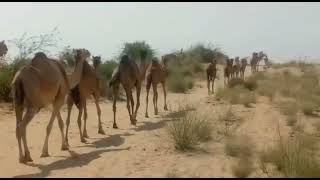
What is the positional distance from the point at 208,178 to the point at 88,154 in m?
3.32

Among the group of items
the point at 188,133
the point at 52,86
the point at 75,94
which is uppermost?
the point at 52,86

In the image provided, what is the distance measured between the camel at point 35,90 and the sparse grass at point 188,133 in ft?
8.10

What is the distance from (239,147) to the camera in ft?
33.8

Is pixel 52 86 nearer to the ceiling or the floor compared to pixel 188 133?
nearer to the ceiling

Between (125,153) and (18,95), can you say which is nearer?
(18,95)

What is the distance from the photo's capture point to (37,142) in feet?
42.5

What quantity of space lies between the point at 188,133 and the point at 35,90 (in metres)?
3.13

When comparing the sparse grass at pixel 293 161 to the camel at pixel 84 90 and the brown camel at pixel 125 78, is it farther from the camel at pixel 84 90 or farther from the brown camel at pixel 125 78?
the brown camel at pixel 125 78

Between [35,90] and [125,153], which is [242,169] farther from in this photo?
[35,90]

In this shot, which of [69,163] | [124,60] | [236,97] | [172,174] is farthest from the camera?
[236,97]

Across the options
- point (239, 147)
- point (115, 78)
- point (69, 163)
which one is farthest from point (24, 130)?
point (115, 78)

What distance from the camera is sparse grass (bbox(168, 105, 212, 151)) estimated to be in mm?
10805

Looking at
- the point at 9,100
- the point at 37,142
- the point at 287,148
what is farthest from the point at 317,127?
the point at 9,100

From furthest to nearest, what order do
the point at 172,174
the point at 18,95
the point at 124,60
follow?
the point at 124,60, the point at 18,95, the point at 172,174
